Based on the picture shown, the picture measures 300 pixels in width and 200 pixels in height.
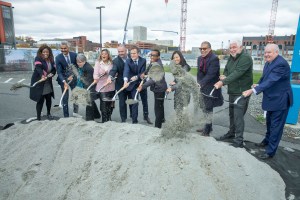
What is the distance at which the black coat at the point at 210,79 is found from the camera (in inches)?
156

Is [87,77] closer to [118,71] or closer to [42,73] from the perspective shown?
[118,71]

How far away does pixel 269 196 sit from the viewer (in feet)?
7.86

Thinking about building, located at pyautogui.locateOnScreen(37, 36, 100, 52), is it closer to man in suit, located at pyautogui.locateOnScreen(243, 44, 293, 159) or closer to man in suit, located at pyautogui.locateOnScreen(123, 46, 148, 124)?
man in suit, located at pyautogui.locateOnScreen(123, 46, 148, 124)

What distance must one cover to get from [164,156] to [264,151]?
1960 millimetres

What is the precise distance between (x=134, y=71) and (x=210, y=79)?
1468 mm

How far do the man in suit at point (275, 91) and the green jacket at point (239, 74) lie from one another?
13.0 inches

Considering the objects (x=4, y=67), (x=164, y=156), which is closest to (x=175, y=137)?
(x=164, y=156)

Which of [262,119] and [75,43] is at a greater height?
[75,43]

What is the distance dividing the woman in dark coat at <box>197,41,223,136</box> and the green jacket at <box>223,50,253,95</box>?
239 mm

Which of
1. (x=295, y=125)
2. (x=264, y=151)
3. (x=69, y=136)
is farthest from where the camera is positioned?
(x=295, y=125)

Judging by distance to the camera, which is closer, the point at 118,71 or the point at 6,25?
the point at 118,71

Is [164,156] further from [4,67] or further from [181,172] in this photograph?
[4,67]

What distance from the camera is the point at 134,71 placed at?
4648 millimetres

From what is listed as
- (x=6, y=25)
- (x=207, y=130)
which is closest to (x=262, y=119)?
(x=207, y=130)
